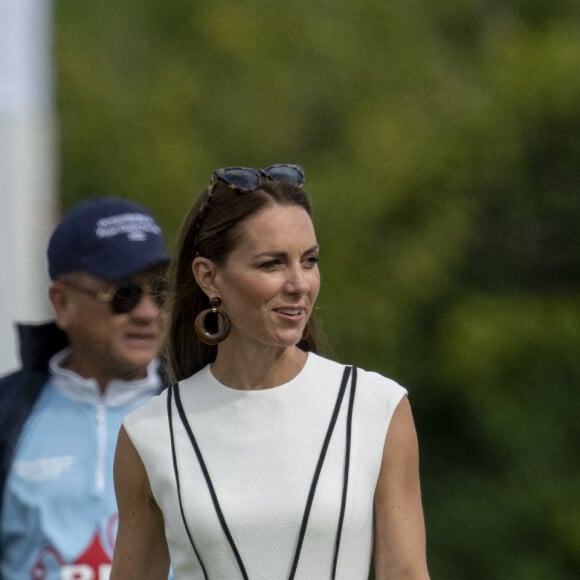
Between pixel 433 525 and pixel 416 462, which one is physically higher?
pixel 416 462

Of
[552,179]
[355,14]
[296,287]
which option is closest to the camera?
[296,287]

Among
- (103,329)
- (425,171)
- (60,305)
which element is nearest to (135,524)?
(103,329)

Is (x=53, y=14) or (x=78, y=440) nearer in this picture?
(x=78, y=440)

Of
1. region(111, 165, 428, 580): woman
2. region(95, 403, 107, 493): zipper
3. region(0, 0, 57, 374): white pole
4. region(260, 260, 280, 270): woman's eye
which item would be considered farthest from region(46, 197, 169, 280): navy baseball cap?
region(0, 0, 57, 374): white pole

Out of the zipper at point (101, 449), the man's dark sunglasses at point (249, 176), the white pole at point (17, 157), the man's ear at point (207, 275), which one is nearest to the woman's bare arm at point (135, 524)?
the man's ear at point (207, 275)

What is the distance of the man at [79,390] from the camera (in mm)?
5379

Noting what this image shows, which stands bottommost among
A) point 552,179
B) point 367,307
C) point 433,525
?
point 433,525

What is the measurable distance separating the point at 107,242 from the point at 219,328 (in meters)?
1.61

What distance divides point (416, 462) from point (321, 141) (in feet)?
60.8

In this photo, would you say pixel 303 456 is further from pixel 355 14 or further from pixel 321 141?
pixel 355 14

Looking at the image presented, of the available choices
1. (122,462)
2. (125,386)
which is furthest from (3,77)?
(122,462)

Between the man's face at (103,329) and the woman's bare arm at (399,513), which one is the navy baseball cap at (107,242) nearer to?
the man's face at (103,329)

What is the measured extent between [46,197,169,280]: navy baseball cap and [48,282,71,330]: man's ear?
5cm

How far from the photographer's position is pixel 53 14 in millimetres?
24562
